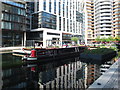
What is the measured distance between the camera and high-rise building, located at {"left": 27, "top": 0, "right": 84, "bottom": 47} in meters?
55.8

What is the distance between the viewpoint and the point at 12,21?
160ft

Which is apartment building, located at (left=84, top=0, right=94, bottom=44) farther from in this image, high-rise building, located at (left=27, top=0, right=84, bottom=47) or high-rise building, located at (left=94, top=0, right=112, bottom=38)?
high-rise building, located at (left=27, top=0, right=84, bottom=47)

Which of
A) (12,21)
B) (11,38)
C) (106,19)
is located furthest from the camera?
(106,19)

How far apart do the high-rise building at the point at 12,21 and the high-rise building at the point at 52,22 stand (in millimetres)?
5861

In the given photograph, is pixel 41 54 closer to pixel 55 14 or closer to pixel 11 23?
pixel 11 23

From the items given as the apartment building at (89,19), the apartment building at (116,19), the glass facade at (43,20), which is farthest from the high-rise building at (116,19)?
the glass facade at (43,20)

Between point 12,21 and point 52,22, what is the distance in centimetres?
2004

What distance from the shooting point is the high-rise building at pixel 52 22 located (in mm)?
55750

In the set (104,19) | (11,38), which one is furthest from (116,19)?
(11,38)

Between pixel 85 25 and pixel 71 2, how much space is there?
1093 inches

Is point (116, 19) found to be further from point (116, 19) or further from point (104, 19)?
point (104, 19)

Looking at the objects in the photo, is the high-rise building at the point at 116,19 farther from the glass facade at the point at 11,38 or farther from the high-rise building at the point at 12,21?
the glass facade at the point at 11,38

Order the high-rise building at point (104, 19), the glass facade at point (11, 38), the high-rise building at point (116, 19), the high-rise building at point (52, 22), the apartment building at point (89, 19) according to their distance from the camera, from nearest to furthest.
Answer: the glass facade at point (11, 38) < the high-rise building at point (52, 22) < the high-rise building at point (116, 19) < the high-rise building at point (104, 19) < the apartment building at point (89, 19)

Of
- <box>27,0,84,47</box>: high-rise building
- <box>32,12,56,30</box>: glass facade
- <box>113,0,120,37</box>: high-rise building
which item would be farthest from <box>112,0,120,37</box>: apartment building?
<box>32,12,56,30</box>: glass facade
